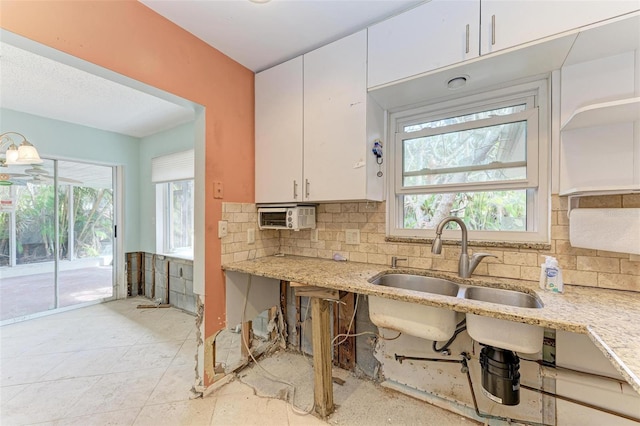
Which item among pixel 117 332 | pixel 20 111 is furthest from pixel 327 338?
pixel 20 111

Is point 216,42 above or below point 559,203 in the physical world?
above

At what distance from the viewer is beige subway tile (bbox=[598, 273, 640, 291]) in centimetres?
122

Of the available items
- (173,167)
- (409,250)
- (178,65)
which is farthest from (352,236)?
(173,167)

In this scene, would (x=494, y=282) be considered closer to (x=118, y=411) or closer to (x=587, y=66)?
(x=587, y=66)

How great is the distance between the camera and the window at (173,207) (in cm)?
349

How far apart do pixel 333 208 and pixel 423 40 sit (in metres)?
1.24

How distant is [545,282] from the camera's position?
1256 millimetres

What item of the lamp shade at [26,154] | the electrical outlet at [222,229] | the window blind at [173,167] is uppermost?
the window blind at [173,167]

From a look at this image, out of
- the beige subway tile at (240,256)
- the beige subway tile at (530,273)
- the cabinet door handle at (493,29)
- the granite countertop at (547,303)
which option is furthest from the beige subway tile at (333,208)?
the cabinet door handle at (493,29)

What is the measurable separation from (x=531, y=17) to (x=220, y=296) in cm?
235

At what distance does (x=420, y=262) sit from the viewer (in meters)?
1.73

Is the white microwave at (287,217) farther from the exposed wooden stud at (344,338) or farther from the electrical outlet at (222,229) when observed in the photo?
the exposed wooden stud at (344,338)

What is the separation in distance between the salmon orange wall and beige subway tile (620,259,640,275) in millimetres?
2261

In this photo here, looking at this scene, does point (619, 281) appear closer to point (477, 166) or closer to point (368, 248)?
point (477, 166)
